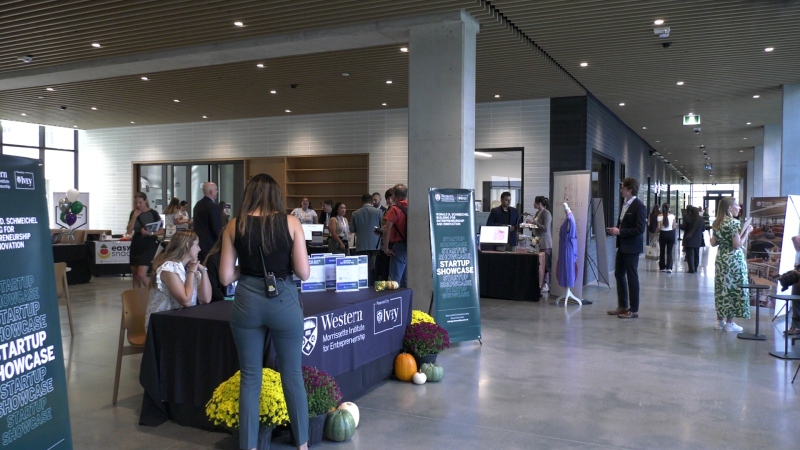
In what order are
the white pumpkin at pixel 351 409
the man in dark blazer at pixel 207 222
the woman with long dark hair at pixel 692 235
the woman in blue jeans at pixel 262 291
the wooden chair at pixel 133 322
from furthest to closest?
the woman with long dark hair at pixel 692 235 → the man in dark blazer at pixel 207 222 → the wooden chair at pixel 133 322 → the white pumpkin at pixel 351 409 → the woman in blue jeans at pixel 262 291

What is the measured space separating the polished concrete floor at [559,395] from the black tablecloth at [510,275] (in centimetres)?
160

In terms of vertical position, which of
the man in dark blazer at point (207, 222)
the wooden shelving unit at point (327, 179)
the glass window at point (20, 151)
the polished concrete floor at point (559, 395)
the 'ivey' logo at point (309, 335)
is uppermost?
the glass window at point (20, 151)

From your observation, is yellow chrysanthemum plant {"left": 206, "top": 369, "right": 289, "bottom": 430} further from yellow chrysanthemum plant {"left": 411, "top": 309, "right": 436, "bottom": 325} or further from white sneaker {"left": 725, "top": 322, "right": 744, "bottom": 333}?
white sneaker {"left": 725, "top": 322, "right": 744, "bottom": 333}

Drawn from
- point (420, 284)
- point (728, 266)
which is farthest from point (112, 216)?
point (728, 266)


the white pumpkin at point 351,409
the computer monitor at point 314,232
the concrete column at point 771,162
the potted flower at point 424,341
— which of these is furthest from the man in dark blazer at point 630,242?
the concrete column at point 771,162

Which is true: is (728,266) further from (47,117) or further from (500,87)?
(47,117)

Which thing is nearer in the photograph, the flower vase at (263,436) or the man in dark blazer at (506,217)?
the flower vase at (263,436)

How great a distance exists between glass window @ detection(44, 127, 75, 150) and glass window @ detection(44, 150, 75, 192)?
17 cm

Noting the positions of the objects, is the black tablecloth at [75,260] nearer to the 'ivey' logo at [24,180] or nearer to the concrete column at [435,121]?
the concrete column at [435,121]

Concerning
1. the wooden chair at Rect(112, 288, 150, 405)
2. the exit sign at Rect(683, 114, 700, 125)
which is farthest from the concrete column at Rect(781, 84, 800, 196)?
the wooden chair at Rect(112, 288, 150, 405)

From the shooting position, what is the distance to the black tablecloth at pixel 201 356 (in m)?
3.50

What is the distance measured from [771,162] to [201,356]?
49.4ft

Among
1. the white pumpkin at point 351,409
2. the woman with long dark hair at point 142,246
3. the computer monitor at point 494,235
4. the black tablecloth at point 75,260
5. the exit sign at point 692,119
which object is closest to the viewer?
the white pumpkin at point 351,409

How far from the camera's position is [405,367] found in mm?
→ 4730
